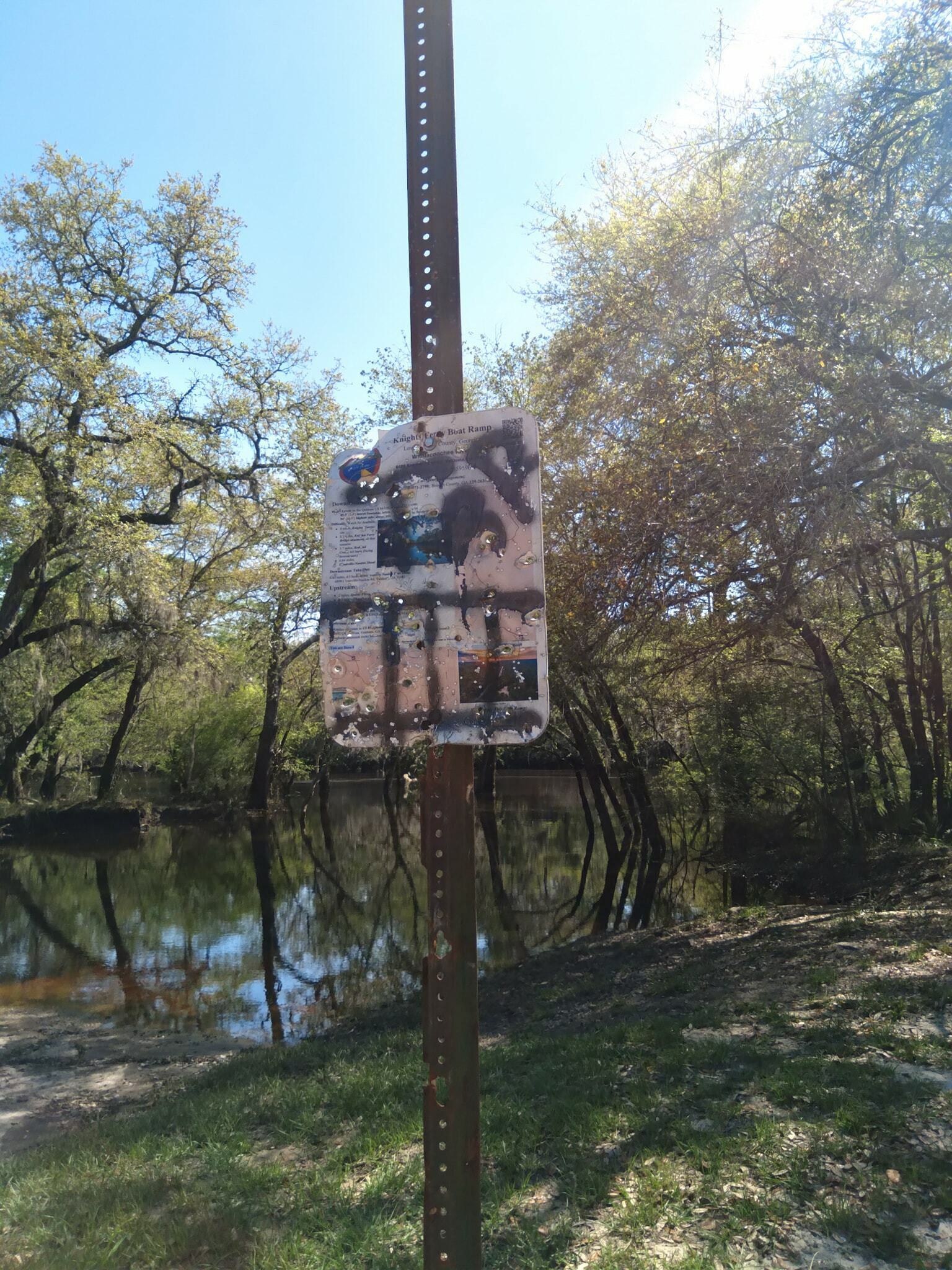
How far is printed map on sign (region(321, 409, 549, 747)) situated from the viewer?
7.27ft

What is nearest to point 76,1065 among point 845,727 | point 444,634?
point 444,634

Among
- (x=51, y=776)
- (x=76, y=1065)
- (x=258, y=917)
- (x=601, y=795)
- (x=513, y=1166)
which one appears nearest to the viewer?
(x=513, y=1166)

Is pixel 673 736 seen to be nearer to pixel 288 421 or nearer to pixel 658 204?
pixel 288 421

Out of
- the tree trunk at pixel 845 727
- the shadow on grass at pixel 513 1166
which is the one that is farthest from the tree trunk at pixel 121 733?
the shadow on grass at pixel 513 1166

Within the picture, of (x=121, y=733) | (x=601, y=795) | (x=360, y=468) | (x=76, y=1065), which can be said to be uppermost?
(x=121, y=733)

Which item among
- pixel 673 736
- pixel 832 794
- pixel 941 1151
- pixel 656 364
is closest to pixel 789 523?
pixel 656 364

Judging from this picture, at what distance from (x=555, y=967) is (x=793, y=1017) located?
201 inches

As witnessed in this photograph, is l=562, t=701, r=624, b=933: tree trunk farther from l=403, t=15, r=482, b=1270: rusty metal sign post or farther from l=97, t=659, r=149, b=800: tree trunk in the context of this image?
l=403, t=15, r=482, b=1270: rusty metal sign post

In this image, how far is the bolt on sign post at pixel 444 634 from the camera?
217 centimetres

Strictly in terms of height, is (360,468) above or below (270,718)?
below

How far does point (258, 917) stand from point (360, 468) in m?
15.9

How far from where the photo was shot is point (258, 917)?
16.7 metres

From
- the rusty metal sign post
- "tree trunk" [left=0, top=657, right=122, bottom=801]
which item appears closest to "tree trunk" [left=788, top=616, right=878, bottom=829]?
the rusty metal sign post

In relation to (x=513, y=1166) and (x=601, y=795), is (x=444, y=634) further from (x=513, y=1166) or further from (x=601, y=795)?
(x=601, y=795)
